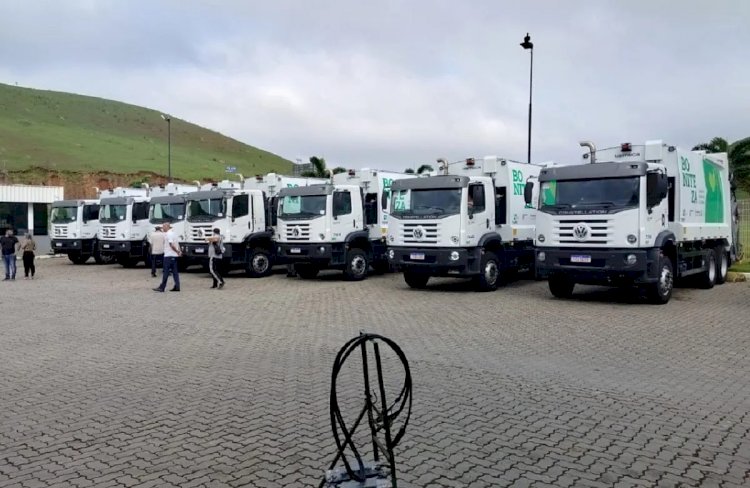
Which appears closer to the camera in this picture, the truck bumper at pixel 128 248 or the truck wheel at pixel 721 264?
the truck wheel at pixel 721 264

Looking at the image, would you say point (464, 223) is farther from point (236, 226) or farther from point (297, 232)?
point (236, 226)

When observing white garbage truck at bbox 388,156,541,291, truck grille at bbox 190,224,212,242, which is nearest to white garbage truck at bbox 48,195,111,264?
truck grille at bbox 190,224,212,242

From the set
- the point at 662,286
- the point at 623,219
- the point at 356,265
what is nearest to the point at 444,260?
the point at 623,219

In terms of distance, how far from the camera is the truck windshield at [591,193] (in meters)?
12.9

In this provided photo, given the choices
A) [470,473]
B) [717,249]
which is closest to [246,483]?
[470,473]

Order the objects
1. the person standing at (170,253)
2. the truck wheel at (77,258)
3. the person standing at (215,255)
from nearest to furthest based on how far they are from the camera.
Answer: the person standing at (170,253)
the person standing at (215,255)
the truck wheel at (77,258)

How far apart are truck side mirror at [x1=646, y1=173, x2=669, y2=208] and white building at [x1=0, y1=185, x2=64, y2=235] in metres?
31.5

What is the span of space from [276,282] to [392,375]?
483 inches

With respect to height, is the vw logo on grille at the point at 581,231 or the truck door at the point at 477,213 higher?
the truck door at the point at 477,213

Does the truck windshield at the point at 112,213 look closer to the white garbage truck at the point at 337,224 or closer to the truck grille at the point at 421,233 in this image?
the white garbage truck at the point at 337,224

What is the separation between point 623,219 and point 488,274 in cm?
401

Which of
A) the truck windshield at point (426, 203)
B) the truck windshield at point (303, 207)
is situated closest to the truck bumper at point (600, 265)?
the truck windshield at point (426, 203)

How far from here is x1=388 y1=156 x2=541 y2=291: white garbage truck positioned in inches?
611

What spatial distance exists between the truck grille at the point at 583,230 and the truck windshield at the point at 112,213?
61.1 feet
